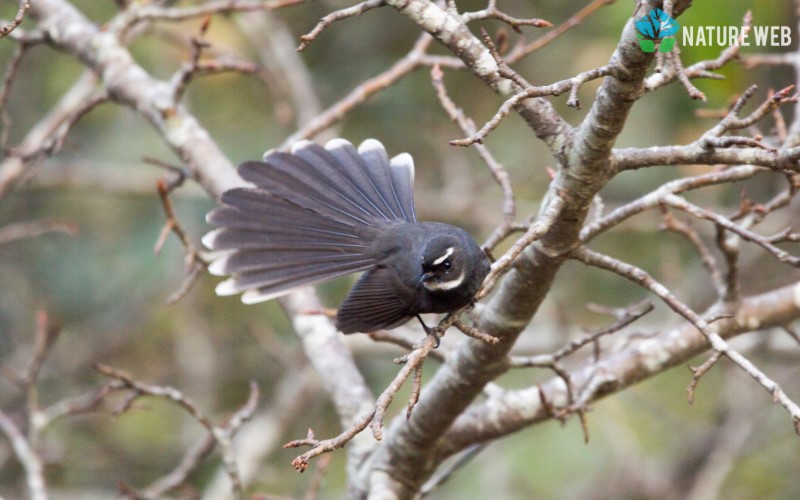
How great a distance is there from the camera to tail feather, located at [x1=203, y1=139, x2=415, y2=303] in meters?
2.72

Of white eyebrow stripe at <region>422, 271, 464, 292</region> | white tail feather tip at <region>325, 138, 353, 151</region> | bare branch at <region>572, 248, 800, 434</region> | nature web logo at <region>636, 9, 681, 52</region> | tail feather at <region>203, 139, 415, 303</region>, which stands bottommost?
bare branch at <region>572, 248, 800, 434</region>

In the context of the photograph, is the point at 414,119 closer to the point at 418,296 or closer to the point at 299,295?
the point at 299,295

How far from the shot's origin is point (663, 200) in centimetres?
219

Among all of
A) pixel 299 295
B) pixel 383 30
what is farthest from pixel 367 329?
pixel 383 30

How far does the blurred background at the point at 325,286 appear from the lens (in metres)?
5.02

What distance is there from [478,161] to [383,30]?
3.52 feet

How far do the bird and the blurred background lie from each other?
70.2 inches

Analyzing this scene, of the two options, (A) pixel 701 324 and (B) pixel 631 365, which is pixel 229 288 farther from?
(A) pixel 701 324

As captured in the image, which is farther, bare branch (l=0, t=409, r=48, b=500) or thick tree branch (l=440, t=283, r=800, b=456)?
bare branch (l=0, t=409, r=48, b=500)

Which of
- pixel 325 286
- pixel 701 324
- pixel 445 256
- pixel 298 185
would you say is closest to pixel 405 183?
pixel 298 185

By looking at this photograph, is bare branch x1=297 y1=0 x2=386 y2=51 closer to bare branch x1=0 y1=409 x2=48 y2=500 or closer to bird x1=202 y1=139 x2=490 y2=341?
bird x1=202 y1=139 x2=490 y2=341

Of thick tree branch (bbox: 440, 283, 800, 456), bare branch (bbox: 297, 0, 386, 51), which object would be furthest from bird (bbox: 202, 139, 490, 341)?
bare branch (bbox: 297, 0, 386, 51)

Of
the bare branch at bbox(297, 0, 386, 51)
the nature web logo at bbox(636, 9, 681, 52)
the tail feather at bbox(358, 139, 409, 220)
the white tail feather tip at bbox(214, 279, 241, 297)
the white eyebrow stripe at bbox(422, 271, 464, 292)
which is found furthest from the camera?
the tail feather at bbox(358, 139, 409, 220)

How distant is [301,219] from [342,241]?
0.47ft
